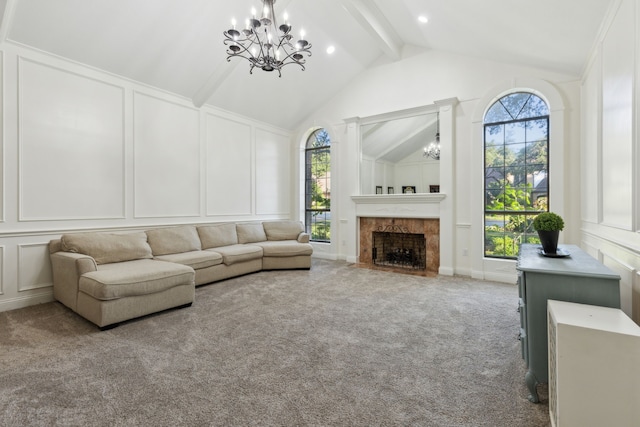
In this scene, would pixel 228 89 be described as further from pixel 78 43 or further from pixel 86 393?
pixel 86 393

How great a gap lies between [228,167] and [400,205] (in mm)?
3265

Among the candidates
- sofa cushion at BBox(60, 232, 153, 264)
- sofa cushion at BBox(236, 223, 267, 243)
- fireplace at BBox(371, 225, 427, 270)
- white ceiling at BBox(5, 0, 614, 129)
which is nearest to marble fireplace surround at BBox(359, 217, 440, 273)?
fireplace at BBox(371, 225, 427, 270)

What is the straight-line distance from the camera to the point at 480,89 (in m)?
4.78

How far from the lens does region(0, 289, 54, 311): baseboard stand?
333 centimetres

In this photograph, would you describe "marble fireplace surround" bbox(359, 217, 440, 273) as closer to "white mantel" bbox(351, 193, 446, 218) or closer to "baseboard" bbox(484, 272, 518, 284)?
"white mantel" bbox(351, 193, 446, 218)

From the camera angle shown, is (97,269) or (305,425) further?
(97,269)

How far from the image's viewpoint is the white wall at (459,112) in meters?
4.18

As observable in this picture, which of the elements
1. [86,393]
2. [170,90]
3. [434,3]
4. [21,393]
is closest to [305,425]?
[86,393]

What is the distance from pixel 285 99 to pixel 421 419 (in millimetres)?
5715

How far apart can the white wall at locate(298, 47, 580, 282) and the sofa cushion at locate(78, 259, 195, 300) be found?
3.50 meters

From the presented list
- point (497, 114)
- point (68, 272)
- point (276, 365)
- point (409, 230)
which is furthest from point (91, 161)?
point (497, 114)

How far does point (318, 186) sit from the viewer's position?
6.92m

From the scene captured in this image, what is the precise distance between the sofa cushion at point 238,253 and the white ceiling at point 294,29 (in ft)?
8.14

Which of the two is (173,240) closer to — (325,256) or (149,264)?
(149,264)
